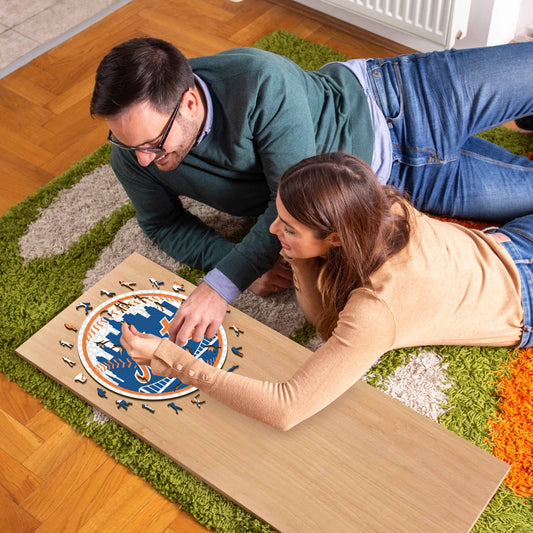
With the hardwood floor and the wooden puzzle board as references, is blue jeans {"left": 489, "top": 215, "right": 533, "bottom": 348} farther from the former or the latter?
the hardwood floor

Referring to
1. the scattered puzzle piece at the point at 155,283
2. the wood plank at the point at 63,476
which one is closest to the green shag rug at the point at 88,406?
the wood plank at the point at 63,476

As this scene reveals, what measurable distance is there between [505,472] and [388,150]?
85 centimetres

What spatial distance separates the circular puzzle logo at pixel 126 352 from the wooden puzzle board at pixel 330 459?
Answer: 29 mm

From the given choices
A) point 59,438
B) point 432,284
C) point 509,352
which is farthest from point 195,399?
point 509,352

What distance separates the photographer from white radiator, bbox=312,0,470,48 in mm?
2299

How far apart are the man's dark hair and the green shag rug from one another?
0.64 m

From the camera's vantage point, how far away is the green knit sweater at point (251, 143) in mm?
1528

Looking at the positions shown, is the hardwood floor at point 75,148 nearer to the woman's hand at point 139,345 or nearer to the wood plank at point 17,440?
the wood plank at point 17,440

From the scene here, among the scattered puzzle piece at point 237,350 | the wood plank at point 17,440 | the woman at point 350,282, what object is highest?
the woman at point 350,282

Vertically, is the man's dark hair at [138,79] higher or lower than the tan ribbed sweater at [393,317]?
higher

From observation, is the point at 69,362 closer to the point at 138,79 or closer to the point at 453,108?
the point at 138,79

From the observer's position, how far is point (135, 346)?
1370 millimetres

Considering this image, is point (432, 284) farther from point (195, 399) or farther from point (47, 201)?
point (47, 201)

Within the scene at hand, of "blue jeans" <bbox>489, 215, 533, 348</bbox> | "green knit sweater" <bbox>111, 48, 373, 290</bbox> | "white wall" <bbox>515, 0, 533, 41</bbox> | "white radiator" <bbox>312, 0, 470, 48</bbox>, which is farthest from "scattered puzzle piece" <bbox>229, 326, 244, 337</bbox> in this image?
"white wall" <bbox>515, 0, 533, 41</bbox>
